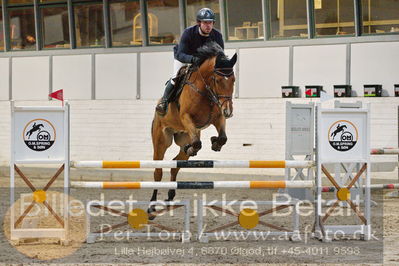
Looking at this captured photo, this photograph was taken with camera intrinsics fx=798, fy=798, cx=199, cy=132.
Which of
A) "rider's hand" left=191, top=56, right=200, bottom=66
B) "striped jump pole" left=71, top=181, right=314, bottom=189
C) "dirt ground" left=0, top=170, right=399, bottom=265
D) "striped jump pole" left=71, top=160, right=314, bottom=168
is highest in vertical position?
"rider's hand" left=191, top=56, right=200, bottom=66

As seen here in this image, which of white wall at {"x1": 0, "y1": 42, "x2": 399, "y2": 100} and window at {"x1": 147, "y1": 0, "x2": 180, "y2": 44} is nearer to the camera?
white wall at {"x1": 0, "y1": 42, "x2": 399, "y2": 100}

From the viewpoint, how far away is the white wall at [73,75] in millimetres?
16266

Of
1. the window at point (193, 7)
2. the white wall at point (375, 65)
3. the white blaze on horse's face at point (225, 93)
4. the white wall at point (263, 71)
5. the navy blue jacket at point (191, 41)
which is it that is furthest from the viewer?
the window at point (193, 7)

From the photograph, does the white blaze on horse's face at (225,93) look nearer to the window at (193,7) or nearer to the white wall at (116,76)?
the window at (193,7)

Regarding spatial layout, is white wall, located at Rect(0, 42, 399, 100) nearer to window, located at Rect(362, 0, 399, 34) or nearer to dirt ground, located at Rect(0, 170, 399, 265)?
window, located at Rect(362, 0, 399, 34)

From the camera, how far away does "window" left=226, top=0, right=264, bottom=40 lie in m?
14.9

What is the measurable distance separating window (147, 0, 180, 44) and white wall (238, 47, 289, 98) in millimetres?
1588

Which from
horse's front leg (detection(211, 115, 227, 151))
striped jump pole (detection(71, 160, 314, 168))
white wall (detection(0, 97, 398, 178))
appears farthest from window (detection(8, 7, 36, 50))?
striped jump pole (detection(71, 160, 314, 168))

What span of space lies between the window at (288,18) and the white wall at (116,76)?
2982 millimetres

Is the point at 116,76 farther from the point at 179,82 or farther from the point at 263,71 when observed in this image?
the point at 179,82

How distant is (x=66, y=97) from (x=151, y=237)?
916 cm

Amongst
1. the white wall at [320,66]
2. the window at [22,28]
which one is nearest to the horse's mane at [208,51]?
the white wall at [320,66]

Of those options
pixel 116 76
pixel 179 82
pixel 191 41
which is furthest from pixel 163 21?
pixel 191 41

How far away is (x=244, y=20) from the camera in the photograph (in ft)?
49.3
